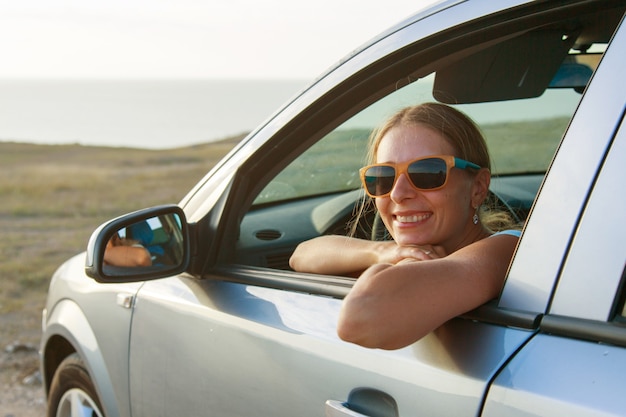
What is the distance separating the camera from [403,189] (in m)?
1.85

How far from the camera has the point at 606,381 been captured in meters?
1.21

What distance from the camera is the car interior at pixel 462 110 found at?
192 cm

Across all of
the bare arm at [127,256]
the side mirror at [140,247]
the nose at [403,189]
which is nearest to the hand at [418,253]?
the nose at [403,189]

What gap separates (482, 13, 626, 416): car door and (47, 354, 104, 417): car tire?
1834 mm

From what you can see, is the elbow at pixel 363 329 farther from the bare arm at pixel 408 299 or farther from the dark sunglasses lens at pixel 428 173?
the dark sunglasses lens at pixel 428 173

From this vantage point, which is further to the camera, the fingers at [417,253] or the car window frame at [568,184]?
the fingers at [417,253]

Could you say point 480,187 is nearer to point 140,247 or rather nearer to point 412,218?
point 412,218

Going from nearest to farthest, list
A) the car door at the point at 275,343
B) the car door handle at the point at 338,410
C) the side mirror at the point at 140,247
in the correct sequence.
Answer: the car door at the point at 275,343, the car door handle at the point at 338,410, the side mirror at the point at 140,247

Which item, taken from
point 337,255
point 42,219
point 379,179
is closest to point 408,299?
point 379,179

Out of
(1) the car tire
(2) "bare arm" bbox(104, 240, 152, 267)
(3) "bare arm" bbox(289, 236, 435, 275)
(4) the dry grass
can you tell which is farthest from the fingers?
(4) the dry grass

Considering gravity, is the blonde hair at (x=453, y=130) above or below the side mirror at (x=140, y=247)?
above

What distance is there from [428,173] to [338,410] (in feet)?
1.81

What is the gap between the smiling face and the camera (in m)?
1.86

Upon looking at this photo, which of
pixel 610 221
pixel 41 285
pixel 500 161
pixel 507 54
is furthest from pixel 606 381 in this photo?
pixel 41 285
